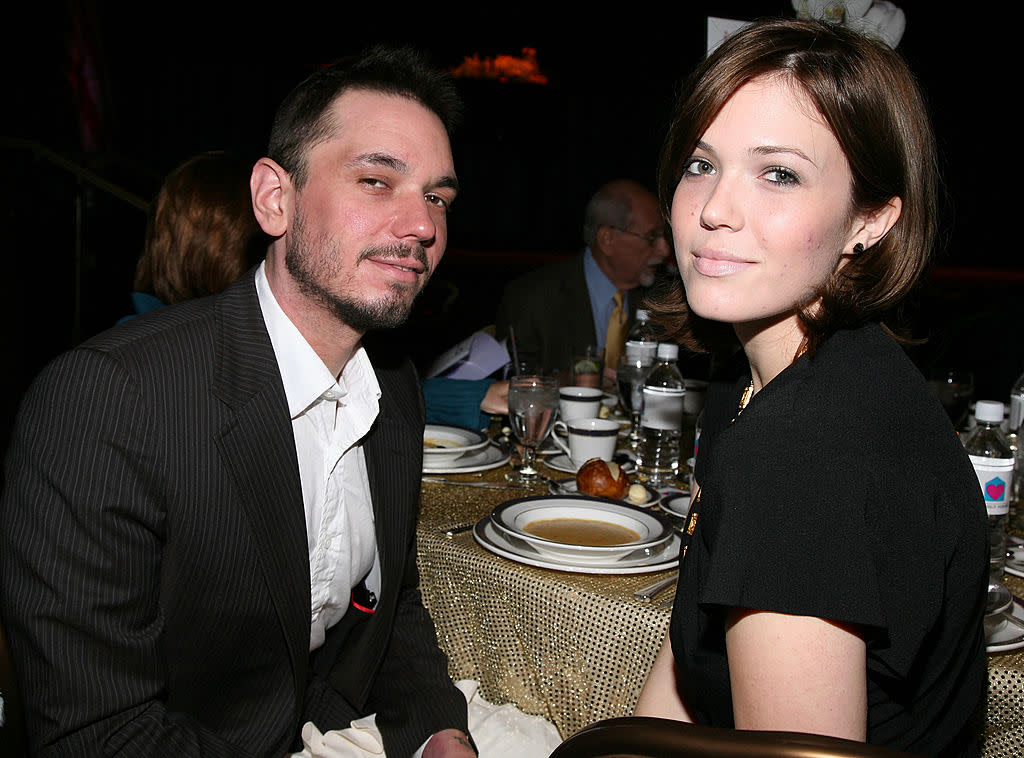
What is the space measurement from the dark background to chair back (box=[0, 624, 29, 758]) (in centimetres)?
721

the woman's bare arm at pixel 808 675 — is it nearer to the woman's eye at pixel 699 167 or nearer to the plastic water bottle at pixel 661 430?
the woman's eye at pixel 699 167

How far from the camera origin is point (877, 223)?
3.32ft

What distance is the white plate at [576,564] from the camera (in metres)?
1.36

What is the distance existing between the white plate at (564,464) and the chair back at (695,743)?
4.26ft

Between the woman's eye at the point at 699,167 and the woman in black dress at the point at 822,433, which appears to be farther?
the woman's eye at the point at 699,167

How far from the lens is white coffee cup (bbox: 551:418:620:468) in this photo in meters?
2.02

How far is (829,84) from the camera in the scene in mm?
929

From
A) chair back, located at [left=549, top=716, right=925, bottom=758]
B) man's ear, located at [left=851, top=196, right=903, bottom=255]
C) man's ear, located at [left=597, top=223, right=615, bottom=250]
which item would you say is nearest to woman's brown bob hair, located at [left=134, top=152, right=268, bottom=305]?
man's ear, located at [left=851, top=196, right=903, bottom=255]

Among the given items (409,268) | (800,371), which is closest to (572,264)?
(409,268)

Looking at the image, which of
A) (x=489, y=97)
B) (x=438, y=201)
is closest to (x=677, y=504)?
(x=438, y=201)

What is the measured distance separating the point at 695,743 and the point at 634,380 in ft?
6.20

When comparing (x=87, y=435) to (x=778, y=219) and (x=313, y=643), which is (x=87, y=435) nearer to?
(x=313, y=643)

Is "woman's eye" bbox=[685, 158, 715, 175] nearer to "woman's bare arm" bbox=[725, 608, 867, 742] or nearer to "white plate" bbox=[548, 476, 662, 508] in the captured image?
"woman's bare arm" bbox=[725, 608, 867, 742]

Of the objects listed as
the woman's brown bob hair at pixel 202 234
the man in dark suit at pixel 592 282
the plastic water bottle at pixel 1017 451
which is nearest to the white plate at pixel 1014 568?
the plastic water bottle at pixel 1017 451
